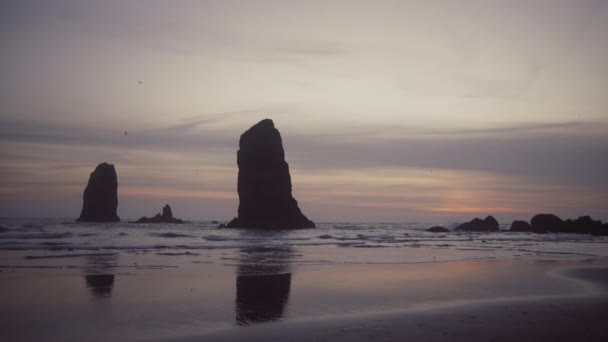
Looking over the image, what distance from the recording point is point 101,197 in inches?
5236

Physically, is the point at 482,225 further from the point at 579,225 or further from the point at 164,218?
the point at 164,218

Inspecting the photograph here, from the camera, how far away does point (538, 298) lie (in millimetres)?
13773

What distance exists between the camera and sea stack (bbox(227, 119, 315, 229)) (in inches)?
3484

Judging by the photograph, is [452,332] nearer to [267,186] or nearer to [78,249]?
[78,249]

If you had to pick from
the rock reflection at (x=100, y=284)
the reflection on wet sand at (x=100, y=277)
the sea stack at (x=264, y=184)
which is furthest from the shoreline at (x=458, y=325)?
the sea stack at (x=264, y=184)

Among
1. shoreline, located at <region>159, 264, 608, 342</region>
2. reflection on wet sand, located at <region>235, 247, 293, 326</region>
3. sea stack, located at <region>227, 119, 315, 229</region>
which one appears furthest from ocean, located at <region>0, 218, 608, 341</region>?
sea stack, located at <region>227, 119, 315, 229</region>

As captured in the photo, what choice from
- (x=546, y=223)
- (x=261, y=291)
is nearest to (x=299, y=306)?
(x=261, y=291)

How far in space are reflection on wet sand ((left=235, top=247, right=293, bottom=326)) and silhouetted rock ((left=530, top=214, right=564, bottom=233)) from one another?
87544mm

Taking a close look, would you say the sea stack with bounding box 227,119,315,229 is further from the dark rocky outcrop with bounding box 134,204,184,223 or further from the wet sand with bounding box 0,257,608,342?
the wet sand with bounding box 0,257,608,342

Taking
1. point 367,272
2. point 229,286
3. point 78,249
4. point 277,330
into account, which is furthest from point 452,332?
point 78,249

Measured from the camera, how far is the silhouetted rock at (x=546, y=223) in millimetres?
93600

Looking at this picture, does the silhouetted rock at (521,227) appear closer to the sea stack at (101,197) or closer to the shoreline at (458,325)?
the shoreline at (458,325)

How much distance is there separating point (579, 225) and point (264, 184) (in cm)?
6126

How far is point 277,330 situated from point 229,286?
20.3ft
